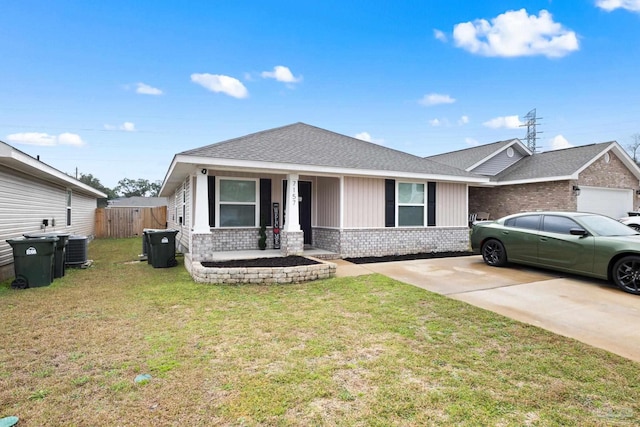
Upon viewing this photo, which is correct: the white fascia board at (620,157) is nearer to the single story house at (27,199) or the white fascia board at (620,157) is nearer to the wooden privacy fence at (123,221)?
the single story house at (27,199)

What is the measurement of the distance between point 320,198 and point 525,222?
18.6ft

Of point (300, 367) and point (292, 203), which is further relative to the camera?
point (292, 203)

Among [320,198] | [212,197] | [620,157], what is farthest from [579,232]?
[620,157]

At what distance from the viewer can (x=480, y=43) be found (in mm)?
14992

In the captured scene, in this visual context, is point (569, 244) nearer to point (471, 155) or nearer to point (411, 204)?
point (411, 204)

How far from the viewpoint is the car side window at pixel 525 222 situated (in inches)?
281

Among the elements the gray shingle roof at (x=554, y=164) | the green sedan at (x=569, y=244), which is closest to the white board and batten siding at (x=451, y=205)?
the green sedan at (x=569, y=244)

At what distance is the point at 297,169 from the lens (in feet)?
28.2

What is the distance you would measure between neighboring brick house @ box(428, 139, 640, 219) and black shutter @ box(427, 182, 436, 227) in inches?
144

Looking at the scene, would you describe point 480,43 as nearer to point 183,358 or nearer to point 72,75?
point 183,358

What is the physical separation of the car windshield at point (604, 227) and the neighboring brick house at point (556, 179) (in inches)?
253

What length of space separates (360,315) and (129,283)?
5174 mm

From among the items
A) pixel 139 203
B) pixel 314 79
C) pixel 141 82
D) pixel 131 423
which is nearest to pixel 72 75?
pixel 141 82

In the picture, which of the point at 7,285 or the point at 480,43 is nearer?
the point at 7,285
